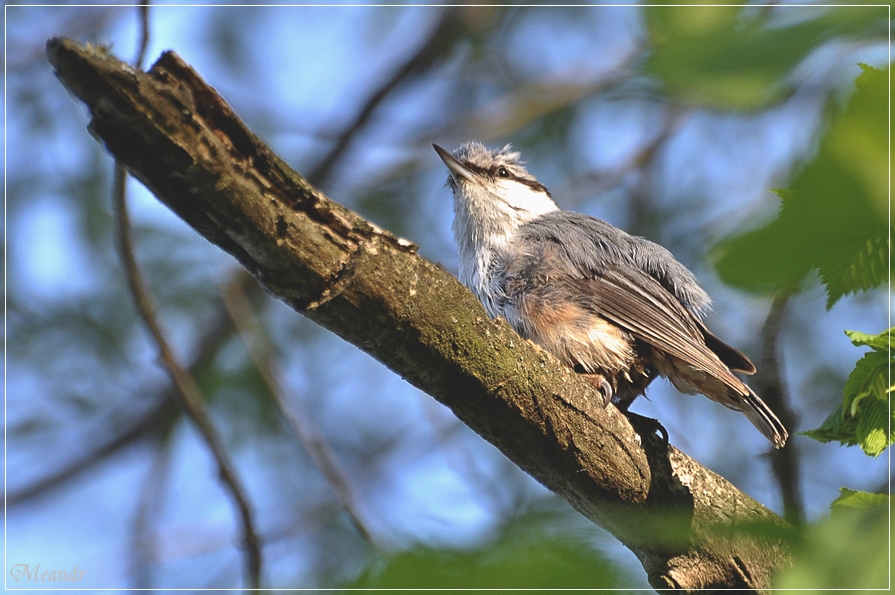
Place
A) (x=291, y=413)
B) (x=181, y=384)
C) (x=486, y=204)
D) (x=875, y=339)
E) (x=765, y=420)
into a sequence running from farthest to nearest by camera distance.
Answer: (x=486, y=204) → (x=291, y=413) → (x=181, y=384) → (x=765, y=420) → (x=875, y=339)

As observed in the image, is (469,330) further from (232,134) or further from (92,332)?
(92,332)

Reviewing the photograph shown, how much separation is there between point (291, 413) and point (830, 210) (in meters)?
4.47

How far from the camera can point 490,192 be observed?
210 inches

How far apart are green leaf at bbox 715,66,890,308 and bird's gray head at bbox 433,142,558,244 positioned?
12.8ft

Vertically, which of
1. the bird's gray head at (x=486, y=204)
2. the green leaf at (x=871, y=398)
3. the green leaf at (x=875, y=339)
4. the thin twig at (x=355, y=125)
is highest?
the thin twig at (x=355, y=125)

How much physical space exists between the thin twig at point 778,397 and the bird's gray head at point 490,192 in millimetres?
1655

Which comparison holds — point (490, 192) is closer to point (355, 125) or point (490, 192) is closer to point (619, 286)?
point (619, 286)

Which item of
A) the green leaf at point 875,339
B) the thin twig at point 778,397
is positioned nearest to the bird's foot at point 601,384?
the thin twig at point 778,397

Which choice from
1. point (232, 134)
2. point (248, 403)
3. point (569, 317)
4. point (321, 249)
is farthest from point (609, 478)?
point (248, 403)

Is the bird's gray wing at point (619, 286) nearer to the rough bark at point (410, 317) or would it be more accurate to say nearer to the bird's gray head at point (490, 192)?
the bird's gray head at point (490, 192)

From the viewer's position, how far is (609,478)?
2.90 meters

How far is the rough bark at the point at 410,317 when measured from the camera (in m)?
1.91

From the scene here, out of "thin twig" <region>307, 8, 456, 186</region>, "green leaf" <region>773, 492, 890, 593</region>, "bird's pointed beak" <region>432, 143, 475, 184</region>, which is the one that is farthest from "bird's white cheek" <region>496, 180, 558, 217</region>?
"green leaf" <region>773, 492, 890, 593</region>

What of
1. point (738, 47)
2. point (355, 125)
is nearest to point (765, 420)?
point (738, 47)
